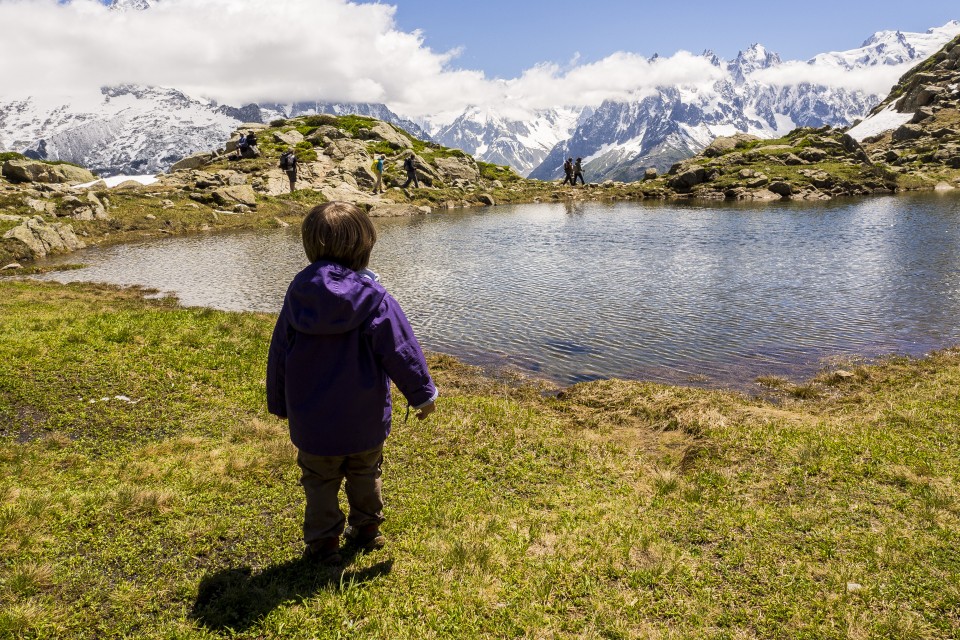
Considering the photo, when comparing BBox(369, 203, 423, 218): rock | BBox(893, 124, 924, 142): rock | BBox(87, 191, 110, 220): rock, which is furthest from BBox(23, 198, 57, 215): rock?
BBox(893, 124, 924, 142): rock

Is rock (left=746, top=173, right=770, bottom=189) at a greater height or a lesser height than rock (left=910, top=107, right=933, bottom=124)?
lesser

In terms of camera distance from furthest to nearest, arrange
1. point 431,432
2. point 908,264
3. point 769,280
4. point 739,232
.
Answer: point 739,232 < point 908,264 < point 769,280 < point 431,432

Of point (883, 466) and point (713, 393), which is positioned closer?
point (883, 466)

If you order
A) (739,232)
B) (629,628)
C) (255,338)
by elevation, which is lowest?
(629,628)

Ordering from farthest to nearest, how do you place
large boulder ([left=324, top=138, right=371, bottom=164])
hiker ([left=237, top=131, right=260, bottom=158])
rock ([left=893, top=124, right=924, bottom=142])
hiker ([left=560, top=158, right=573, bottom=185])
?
rock ([left=893, top=124, right=924, bottom=142]) → hiker ([left=560, top=158, right=573, bottom=185]) → large boulder ([left=324, top=138, right=371, bottom=164]) → hiker ([left=237, top=131, right=260, bottom=158])

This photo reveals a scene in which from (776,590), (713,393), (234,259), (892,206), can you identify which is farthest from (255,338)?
(892,206)

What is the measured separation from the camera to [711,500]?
9.06m

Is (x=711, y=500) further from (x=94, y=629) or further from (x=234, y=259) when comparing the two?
(x=234, y=259)

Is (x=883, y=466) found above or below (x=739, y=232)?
below

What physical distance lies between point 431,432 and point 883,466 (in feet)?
27.9

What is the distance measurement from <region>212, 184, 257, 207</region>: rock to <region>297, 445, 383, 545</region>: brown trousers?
70355 mm

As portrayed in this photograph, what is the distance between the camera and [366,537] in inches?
294

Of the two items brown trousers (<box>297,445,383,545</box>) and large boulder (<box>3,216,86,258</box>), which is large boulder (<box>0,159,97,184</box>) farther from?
brown trousers (<box>297,445,383,545</box>)

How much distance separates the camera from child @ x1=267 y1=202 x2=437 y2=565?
6070mm
